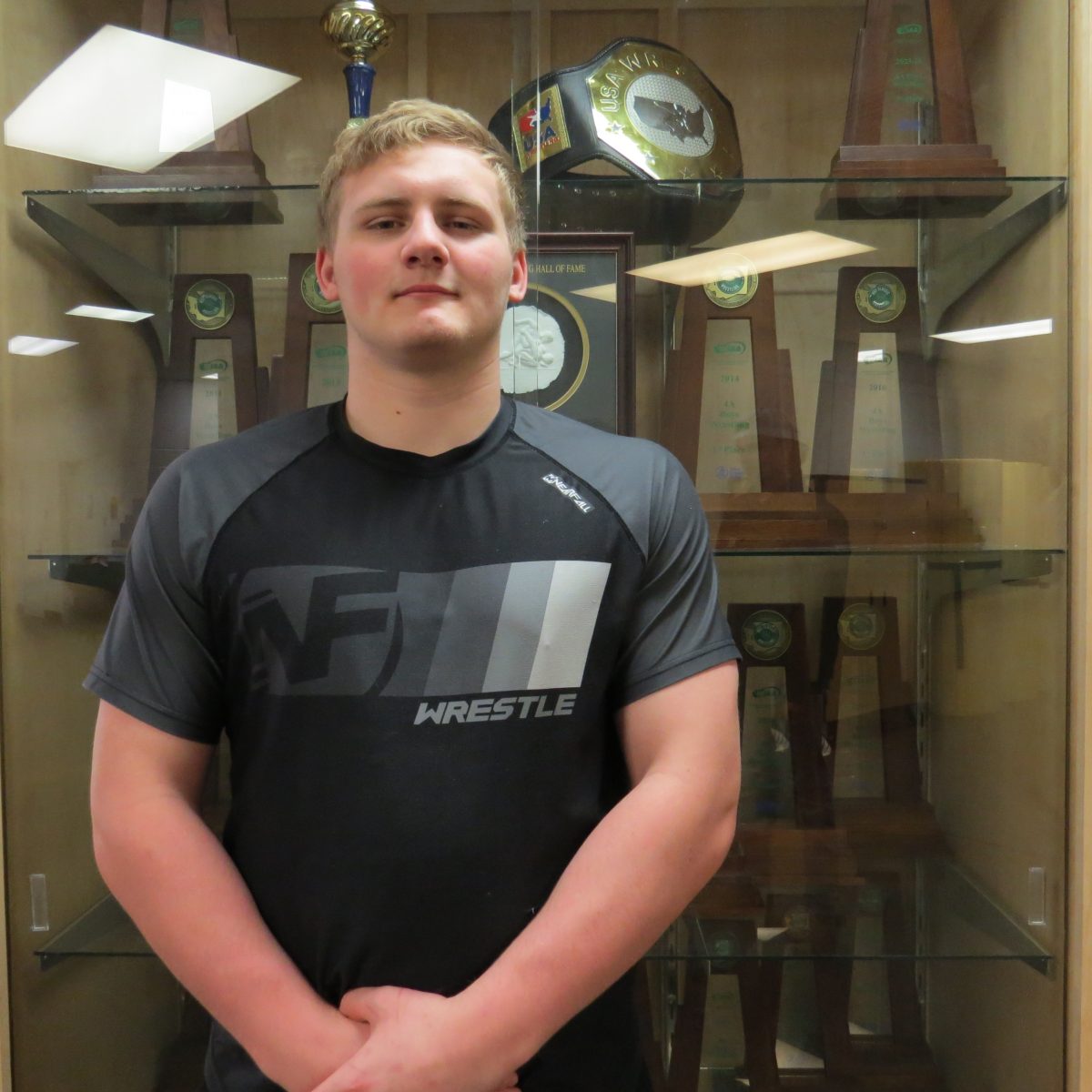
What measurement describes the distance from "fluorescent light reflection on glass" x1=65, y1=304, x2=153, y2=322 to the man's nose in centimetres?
56

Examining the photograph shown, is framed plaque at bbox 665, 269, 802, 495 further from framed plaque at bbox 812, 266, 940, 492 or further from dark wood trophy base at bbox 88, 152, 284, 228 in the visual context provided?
dark wood trophy base at bbox 88, 152, 284, 228

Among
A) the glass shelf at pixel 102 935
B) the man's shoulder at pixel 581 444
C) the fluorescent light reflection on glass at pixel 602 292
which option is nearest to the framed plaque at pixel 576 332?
the fluorescent light reflection on glass at pixel 602 292

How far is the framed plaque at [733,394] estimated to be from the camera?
58.2 inches

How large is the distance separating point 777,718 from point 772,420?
403 millimetres

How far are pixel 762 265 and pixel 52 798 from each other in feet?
3.76

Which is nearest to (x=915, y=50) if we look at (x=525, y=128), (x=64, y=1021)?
(x=525, y=128)

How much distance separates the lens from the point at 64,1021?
54.3 inches

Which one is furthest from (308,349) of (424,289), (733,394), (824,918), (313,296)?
(824,918)

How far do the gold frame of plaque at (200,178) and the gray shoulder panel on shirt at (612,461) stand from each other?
550mm

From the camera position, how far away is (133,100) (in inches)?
55.7

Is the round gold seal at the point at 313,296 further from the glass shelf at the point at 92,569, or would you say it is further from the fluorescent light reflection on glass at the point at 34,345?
the glass shelf at the point at 92,569

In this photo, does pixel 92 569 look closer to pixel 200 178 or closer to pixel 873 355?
pixel 200 178

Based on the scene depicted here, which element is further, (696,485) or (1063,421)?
(696,485)

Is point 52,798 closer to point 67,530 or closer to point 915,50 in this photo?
point 67,530
